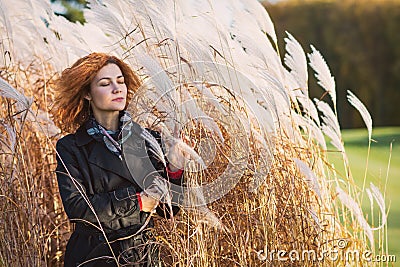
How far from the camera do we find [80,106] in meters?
2.53

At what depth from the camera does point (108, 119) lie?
245 cm

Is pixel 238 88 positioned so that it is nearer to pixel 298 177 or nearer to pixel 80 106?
pixel 298 177

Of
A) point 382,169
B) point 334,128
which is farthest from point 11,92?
point 382,169

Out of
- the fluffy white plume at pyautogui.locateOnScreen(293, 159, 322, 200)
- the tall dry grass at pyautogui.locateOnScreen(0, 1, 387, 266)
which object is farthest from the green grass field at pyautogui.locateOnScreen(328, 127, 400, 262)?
the fluffy white plume at pyautogui.locateOnScreen(293, 159, 322, 200)

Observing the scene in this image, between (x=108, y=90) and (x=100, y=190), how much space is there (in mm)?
333

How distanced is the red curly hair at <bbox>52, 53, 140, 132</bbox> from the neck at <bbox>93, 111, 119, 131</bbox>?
0.11 metres

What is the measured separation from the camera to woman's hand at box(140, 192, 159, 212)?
2.32 metres

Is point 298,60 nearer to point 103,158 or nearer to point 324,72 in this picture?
point 324,72

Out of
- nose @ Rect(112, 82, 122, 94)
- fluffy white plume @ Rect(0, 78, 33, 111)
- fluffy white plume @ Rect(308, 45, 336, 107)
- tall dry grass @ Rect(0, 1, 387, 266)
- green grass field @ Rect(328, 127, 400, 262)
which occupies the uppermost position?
fluffy white plume @ Rect(0, 78, 33, 111)

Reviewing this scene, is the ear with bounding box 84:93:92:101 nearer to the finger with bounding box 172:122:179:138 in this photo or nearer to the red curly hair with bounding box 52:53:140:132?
the red curly hair with bounding box 52:53:140:132

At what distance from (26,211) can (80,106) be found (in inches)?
20.4

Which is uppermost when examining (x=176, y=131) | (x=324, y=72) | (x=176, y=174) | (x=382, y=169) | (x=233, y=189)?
(x=324, y=72)

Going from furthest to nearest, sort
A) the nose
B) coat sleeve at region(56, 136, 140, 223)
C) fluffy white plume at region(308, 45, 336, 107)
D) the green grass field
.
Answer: the green grass field < fluffy white plume at region(308, 45, 336, 107) < the nose < coat sleeve at region(56, 136, 140, 223)

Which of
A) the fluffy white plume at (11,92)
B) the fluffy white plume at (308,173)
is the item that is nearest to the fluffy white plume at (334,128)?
the fluffy white plume at (308,173)
